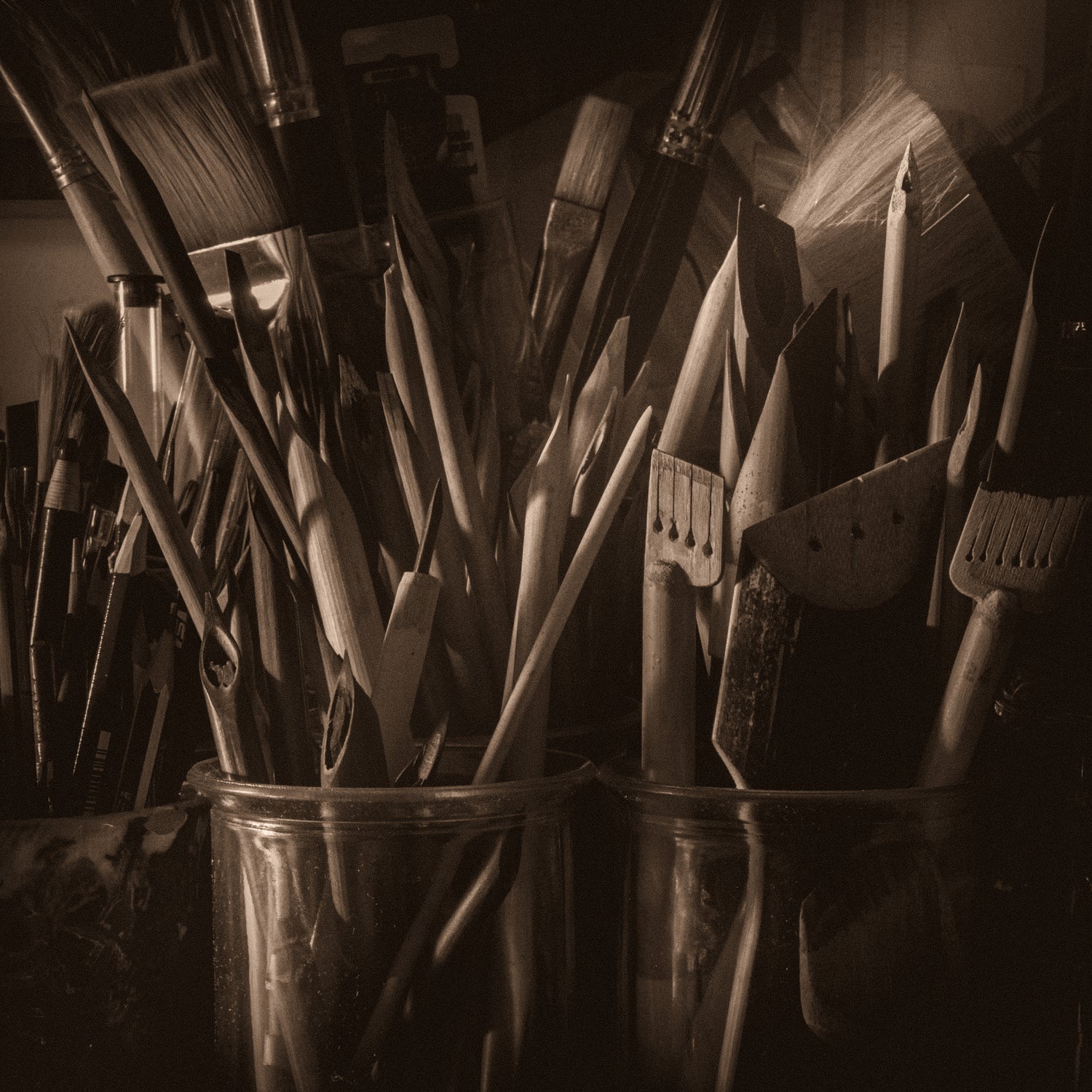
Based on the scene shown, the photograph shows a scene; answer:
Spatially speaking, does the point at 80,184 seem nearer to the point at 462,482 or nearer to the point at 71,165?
the point at 71,165

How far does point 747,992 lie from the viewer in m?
0.40

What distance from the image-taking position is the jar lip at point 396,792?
403 mm

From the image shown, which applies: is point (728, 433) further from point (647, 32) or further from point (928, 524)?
point (647, 32)

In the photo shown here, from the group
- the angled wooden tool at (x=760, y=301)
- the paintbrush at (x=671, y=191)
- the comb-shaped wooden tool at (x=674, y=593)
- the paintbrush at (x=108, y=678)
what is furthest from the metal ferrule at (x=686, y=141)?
the paintbrush at (x=108, y=678)

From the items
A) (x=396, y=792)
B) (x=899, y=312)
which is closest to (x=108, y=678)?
(x=396, y=792)

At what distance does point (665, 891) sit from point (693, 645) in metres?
0.10

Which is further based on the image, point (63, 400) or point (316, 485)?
point (63, 400)

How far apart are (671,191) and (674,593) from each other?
0.85 feet

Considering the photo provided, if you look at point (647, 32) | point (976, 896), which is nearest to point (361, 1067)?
point (976, 896)

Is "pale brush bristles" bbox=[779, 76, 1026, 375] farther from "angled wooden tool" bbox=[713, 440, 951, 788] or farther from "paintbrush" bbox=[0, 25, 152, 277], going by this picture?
"paintbrush" bbox=[0, 25, 152, 277]

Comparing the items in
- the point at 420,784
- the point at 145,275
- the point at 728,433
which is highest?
the point at 145,275

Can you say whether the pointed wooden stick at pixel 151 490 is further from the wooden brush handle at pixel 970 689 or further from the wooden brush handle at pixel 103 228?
the wooden brush handle at pixel 970 689

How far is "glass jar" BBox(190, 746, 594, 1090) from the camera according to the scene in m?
0.40

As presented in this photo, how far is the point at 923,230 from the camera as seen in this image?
1.86ft
